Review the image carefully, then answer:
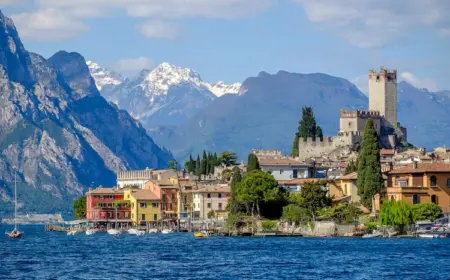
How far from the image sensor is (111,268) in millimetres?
88125

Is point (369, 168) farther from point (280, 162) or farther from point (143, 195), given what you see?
point (143, 195)

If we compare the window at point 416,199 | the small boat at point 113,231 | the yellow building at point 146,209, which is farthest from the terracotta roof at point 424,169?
the yellow building at point 146,209

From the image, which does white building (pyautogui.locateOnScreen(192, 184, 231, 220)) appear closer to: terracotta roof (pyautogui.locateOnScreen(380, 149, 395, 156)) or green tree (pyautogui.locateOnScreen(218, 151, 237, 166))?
terracotta roof (pyautogui.locateOnScreen(380, 149, 395, 156))

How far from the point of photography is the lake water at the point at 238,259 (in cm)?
8212

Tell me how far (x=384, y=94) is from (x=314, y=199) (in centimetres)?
5984

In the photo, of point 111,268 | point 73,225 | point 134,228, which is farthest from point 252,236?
point 73,225

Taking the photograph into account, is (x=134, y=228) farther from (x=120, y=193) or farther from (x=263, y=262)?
(x=263, y=262)

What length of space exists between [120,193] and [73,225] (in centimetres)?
1779

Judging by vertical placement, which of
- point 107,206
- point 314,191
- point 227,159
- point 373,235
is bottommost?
point 373,235

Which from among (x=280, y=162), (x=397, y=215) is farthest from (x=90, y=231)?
(x=397, y=215)

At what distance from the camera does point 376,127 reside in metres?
179

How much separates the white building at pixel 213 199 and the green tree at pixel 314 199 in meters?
Answer: 29.3

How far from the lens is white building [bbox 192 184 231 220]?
163125 millimetres

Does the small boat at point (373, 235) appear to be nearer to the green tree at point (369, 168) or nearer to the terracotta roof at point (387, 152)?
the green tree at point (369, 168)
